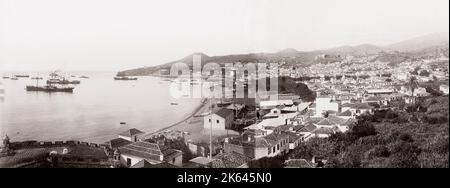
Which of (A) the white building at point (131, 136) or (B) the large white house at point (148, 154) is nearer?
(B) the large white house at point (148, 154)

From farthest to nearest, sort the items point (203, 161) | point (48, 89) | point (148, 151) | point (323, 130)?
1. point (48, 89)
2. point (323, 130)
3. point (148, 151)
4. point (203, 161)

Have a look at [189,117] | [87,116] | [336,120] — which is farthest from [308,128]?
[87,116]

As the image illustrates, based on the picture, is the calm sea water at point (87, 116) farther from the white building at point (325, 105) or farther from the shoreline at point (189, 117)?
the white building at point (325, 105)

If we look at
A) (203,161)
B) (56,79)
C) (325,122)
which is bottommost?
(203,161)

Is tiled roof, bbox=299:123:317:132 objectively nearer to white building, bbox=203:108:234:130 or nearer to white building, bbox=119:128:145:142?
white building, bbox=203:108:234:130

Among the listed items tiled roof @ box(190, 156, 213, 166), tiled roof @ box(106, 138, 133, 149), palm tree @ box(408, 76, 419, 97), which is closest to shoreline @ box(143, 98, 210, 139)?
tiled roof @ box(106, 138, 133, 149)

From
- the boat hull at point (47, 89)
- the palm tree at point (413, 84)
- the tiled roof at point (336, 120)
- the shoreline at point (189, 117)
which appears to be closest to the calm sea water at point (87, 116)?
the shoreline at point (189, 117)

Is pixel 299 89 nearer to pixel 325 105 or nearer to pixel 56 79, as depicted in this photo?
pixel 325 105
